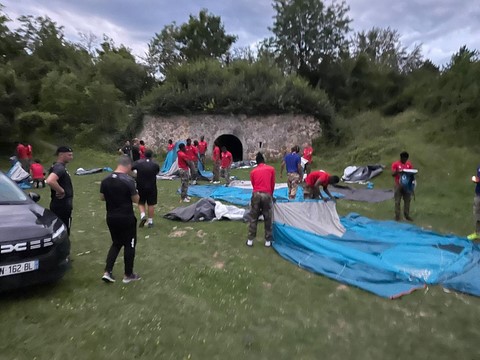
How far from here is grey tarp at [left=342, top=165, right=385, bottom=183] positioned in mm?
15523

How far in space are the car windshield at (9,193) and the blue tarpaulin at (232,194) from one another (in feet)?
20.4

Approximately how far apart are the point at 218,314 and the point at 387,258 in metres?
3.42

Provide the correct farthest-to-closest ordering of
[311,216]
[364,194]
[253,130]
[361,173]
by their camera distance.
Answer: [253,130], [361,173], [364,194], [311,216]

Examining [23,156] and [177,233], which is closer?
[177,233]

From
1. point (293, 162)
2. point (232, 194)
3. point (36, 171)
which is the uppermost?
point (293, 162)

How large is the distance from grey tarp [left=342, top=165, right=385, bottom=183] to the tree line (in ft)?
15.6

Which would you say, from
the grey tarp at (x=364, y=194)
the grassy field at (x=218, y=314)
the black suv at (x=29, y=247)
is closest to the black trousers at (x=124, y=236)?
the grassy field at (x=218, y=314)

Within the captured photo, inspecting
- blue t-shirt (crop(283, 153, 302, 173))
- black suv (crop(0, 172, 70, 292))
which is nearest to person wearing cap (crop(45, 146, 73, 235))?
black suv (crop(0, 172, 70, 292))

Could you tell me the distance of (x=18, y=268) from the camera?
395 centimetres

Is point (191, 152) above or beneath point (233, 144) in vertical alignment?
beneath

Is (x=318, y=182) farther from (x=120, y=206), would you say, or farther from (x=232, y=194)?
(x=120, y=206)

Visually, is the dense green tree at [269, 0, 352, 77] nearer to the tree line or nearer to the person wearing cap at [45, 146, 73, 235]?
the tree line

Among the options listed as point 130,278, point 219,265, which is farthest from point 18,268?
point 219,265

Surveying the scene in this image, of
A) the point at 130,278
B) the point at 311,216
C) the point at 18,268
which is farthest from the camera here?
the point at 311,216
